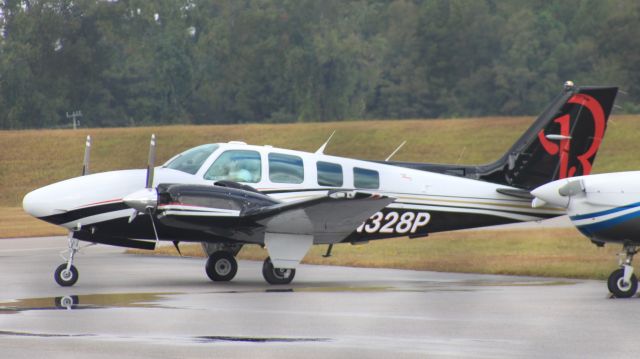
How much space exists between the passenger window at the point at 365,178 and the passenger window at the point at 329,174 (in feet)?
0.80

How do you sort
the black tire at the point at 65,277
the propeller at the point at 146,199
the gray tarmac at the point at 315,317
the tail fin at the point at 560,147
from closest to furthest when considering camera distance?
1. the gray tarmac at the point at 315,317
2. the propeller at the point at 146,199
3. the black tire at the point at 65,277
4. the tail fin at the point at 560,147

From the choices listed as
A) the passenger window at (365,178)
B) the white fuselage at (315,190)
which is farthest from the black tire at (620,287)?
the passenger window at (365,178)

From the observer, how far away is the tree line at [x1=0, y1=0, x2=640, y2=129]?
75.5m

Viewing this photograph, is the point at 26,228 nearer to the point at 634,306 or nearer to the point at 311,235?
the point at 311,235

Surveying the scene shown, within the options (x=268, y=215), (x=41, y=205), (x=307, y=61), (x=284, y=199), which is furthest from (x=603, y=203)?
(x=307, y=61)

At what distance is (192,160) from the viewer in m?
18.5

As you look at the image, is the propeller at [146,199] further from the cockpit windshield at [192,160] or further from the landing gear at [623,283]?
the landing gear at [623,283]

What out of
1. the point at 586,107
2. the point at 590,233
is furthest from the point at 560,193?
the point at 586,107

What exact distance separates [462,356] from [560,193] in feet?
18.8

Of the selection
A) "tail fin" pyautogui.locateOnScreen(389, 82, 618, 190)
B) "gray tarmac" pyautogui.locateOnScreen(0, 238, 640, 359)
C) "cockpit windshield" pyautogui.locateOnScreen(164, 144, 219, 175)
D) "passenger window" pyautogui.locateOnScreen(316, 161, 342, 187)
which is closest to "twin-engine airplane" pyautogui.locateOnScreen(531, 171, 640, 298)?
"gray tarmac" pyautogui.locateOnScreen(0, 238, 640, 359)

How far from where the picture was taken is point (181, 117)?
83312mm

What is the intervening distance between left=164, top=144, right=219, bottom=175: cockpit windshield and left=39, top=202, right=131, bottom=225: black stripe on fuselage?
3.50ft

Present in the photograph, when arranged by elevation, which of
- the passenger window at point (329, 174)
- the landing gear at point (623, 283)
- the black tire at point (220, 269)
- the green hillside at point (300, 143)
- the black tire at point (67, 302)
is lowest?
the green hillside at point (300, 143)

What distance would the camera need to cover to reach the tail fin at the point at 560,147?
20547 millimetres
